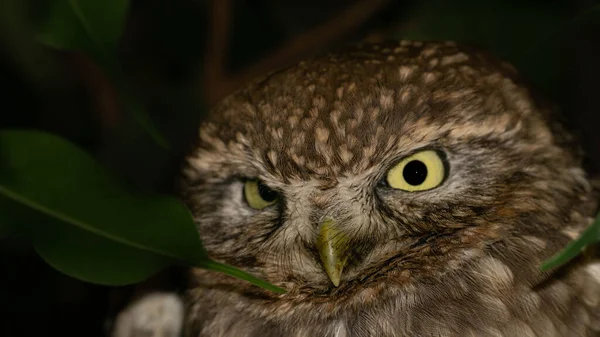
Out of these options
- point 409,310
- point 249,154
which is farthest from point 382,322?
point 249,154

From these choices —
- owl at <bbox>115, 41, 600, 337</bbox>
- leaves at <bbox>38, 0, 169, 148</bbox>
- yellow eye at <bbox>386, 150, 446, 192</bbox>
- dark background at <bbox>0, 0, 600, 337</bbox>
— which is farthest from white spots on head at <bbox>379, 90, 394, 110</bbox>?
dark background at <bbox>0, 0, 600, 337</bbox>

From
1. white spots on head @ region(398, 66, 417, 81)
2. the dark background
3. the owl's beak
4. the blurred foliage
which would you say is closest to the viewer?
the blurred foliage

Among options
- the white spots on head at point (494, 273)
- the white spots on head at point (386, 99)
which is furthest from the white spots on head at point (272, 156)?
the white spots on head at point (494, 273)

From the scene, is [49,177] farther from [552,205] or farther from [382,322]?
[552,205]

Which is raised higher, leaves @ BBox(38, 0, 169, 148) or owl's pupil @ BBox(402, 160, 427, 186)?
leaves @ BBox(38, 0, 169, 148)

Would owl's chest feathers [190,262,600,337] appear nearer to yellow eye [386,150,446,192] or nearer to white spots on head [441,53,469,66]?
yellow eye [386,150,446,192]

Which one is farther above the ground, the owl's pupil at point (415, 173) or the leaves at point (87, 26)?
the leaves at point (87, 26)

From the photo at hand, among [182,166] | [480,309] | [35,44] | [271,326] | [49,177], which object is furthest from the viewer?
[35,44]

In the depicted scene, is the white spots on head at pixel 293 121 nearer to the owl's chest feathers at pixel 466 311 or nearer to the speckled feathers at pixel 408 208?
the speckled feathers at pixel 408 208
